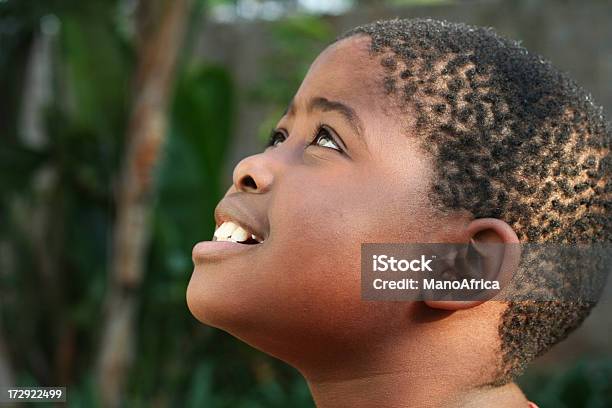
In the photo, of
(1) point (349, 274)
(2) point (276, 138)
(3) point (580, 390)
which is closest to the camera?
(1) point (349, 274)

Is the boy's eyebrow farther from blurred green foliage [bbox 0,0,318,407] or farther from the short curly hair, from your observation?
blurred green foliage [bbox 0,0,318,407]

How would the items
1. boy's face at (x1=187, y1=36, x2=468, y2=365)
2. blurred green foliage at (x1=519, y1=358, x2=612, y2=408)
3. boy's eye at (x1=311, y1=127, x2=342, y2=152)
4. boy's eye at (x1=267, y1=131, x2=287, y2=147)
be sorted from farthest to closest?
1. blurred green foliage at (x1=519, y1=358, x2=612, y2=408)
2. boy's eye at (x1=267, y1=131, x2=287, y2=147)
3. boy's eye at (x1=311, y1=127, x2=342, y2=152)
4. boy's face at (x1=187, y1=36, x2=468, y2=365)

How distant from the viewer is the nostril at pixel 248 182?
1.54m

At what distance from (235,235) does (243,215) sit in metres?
0.05

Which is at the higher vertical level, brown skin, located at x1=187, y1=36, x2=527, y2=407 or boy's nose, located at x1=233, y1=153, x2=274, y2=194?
boy's nose, located at x1=233, y1=153, x2=274, y2=194

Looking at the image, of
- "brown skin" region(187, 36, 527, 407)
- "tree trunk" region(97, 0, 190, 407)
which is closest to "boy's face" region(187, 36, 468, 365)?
"brown skin" region(187, 36, 527, 407)

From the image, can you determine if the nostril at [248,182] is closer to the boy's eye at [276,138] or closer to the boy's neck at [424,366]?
the boy's eye at [276,138]

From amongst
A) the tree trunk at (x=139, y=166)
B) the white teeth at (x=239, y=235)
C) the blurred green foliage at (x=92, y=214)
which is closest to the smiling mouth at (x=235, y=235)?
the white teeth at (x=239, y=235)

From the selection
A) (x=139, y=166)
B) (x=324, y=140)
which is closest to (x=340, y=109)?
(x=324, y=140)

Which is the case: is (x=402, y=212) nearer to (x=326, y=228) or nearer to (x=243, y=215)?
(x=326, y=228)

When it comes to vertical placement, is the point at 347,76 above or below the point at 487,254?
above

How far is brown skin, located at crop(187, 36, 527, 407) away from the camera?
1.43 metres

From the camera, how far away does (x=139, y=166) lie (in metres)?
4.07

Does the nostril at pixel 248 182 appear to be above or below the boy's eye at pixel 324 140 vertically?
below
